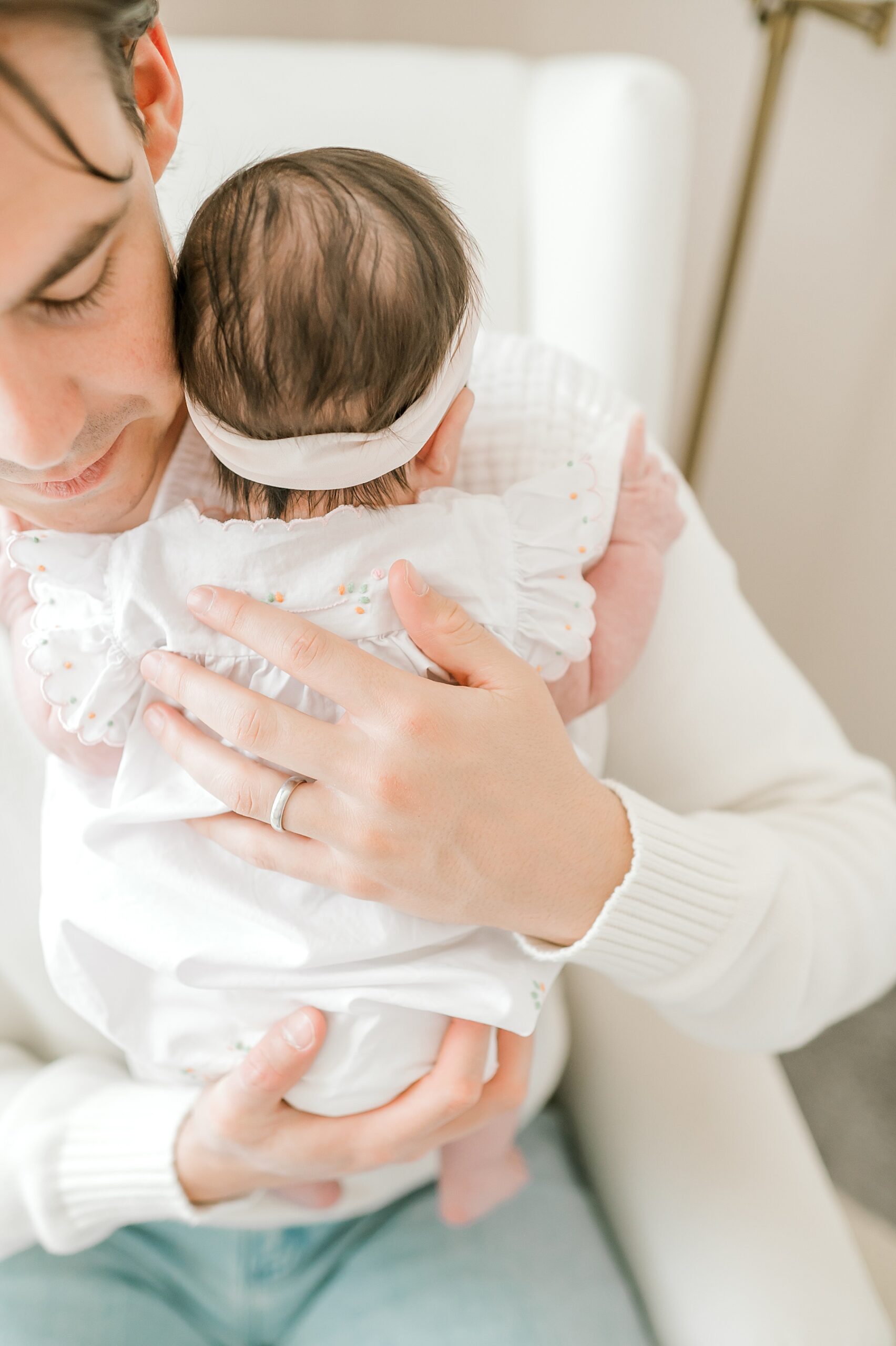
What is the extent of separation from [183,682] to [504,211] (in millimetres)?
598

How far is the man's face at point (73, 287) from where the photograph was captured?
1.18ft

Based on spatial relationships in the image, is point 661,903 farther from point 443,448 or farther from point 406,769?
point 443,448

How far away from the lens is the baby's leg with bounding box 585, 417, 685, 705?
2.06ft

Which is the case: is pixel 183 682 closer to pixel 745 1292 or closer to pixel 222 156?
pixel 222 156

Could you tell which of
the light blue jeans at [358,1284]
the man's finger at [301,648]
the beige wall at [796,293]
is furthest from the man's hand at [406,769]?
the beige wall at [796,293]

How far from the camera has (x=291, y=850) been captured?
57 cm

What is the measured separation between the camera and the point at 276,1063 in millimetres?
604

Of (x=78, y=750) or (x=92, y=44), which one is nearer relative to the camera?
(x=92, y=44)

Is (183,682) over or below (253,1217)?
over

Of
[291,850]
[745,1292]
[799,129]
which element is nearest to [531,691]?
[291,850]

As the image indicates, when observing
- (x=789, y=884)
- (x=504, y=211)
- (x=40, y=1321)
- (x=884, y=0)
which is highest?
(x=884, y=0)

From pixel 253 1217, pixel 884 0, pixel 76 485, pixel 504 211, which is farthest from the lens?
pixel 884 0

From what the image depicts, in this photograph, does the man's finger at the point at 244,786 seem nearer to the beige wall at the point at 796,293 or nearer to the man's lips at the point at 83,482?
the man's lips at the point at 83,482

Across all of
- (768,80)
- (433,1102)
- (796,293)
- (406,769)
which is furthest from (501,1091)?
(796,293)
